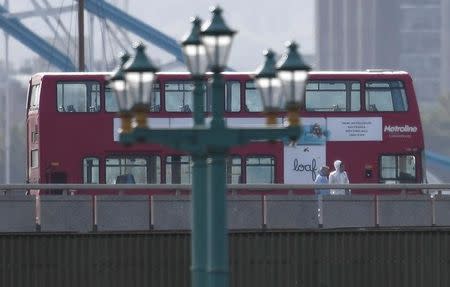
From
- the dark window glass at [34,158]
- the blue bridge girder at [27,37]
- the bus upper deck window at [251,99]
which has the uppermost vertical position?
the blue bridge girder at [27,37]

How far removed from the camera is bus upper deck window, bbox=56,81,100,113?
173 feet

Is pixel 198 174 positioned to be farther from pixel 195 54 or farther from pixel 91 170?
pixel 91 170

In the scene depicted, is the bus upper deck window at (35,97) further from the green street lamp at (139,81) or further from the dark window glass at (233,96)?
the green street lamp at (139,81)

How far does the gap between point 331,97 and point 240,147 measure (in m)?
2.84

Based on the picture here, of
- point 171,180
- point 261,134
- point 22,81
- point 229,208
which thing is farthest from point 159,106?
point 22,81

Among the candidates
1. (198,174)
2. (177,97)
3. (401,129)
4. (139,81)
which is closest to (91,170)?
(177,97)

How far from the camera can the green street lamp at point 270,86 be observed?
2619 centimetres

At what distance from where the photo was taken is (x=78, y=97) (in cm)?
5303

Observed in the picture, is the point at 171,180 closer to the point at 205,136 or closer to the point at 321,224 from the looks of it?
the point at 321,224

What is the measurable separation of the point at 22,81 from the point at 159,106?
464ft

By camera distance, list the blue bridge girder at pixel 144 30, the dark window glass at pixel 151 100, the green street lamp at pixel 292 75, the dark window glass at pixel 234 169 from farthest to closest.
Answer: the blue bridge girder at pixel 144 30, the dark window glass at pixel 234 169, the dark window glass at pixel 151 100, the green street lamp at pixel 292 75

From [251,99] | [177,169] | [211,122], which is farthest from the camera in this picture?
[177,169]

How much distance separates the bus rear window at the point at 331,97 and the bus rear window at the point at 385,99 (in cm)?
34

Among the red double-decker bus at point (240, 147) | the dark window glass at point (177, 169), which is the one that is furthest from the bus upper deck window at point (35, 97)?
the dark window glass at point (177, 169)
